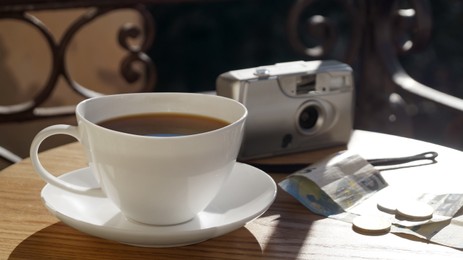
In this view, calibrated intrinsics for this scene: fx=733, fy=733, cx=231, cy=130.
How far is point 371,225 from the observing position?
577mm

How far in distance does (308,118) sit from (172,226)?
283 mm

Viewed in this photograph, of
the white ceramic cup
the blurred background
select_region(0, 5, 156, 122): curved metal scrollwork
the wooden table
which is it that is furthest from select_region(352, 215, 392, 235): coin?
select_region(0, 5, 156, 122): curved metal scrollwork

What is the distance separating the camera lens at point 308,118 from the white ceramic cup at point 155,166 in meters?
0.21

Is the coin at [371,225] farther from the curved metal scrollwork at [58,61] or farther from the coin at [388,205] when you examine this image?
the curved metal scrollwork at [58,61]

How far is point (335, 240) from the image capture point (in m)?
0.56

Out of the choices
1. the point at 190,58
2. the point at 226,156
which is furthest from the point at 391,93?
the point at 190,58

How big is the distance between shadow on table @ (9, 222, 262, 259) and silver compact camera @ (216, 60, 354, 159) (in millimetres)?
189

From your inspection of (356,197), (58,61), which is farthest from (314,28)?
(356,197)

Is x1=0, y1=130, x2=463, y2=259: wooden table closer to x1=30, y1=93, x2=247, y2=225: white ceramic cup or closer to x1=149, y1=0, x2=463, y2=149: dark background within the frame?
x1=30, y1=93, x2=247, y2=225: white ceramic cup

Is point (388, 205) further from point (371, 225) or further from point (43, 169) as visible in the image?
point (43, 169)

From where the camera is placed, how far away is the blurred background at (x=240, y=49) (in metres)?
1.27

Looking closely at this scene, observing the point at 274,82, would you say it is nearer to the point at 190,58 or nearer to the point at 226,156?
the point at 226,156

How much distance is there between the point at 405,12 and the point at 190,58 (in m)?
0.96

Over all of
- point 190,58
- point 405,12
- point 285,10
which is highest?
point 405,12
